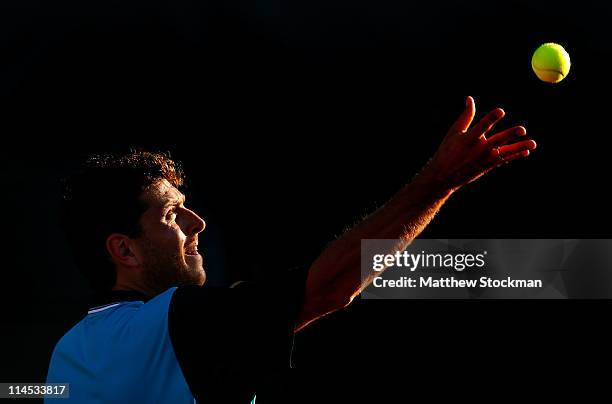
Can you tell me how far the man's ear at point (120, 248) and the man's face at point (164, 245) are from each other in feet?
0.10

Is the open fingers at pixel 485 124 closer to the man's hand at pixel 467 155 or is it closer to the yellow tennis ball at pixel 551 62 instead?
the man's hand at pixel 467 155

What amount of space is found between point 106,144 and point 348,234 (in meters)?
4.56

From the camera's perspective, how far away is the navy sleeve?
80.6 inches

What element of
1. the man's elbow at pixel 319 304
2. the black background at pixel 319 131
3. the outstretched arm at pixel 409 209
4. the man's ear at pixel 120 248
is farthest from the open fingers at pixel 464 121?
the black background at pixel 319 131

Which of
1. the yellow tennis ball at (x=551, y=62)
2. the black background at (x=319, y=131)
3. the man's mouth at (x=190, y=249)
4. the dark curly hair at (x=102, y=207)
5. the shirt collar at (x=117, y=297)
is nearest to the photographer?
the shirt collar at (x=117, y=297)

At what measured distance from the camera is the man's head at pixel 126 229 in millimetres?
2539

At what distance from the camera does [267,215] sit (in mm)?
6500

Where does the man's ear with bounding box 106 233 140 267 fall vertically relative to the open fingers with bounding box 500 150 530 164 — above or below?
below

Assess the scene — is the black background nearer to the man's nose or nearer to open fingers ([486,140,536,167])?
the man's nose

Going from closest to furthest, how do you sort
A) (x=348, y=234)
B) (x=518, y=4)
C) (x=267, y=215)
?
(x=348, y=234), (x=518, y=4), (x=267, y=215)

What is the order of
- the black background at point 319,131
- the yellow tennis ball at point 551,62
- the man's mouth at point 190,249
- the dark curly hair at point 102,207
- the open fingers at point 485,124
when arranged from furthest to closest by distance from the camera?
1. the black background at point 319,131
2. the yellow tennis ball at point 551,62
3. the man's mouth at point 190,249
4. the dark curly hair at point 102,207
5. the open fingers at point 485,124

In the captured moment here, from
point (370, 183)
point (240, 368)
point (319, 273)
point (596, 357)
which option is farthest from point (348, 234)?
point (596, 357)

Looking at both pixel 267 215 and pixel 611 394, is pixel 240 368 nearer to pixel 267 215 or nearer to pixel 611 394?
pixel 267 215

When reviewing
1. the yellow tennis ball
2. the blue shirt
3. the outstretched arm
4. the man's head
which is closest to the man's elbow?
the outstretched arm
